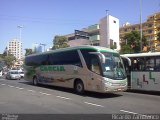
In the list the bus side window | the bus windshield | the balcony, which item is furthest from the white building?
the bus side window

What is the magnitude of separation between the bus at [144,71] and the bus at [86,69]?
2139 millimetres

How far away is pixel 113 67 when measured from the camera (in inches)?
651

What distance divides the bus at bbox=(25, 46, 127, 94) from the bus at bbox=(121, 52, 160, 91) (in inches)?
84.2

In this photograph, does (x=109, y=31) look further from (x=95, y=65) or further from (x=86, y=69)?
(x=95, y=65)

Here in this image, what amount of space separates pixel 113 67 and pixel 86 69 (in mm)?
1799

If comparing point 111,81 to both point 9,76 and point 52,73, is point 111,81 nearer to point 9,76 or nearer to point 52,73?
point 52,73

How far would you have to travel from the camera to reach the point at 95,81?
16.5 meters

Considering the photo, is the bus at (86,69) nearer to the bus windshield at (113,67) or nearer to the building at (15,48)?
the bus windshield at (113,67)

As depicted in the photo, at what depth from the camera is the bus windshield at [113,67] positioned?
53.0ft

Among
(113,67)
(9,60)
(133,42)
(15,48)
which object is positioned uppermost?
(15,48)

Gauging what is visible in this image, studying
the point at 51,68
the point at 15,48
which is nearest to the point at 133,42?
the point at 51,68

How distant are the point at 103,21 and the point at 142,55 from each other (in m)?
44.2

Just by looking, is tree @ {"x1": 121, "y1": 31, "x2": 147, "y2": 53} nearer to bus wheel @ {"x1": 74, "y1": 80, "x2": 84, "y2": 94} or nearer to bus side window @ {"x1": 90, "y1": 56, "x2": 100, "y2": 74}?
bus wheel @ {"x1": 74, "y1": 80, "x2": 84, "y2": 94}

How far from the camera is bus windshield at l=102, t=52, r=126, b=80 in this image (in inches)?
635
